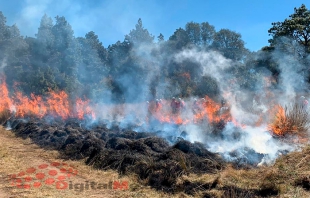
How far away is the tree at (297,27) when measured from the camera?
2744cm

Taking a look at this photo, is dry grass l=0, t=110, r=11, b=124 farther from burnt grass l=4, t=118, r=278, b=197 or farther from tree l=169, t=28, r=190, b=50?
tree l=169, t=28, r=190, b=50

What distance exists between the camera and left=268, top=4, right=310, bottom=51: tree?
27.4m

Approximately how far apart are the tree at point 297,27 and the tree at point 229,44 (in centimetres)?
364

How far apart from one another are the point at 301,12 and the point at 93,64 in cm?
2499

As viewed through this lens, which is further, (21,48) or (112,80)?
(112,80)

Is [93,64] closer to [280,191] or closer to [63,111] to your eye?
[63,111]

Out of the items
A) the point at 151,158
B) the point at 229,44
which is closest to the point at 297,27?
the point at 229,44

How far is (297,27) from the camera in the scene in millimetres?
27156

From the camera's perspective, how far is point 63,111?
25188 mm

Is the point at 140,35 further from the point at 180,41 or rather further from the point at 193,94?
the point at 193,94

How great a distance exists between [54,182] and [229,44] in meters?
27.4

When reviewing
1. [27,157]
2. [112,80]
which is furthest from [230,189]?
[112,80]
